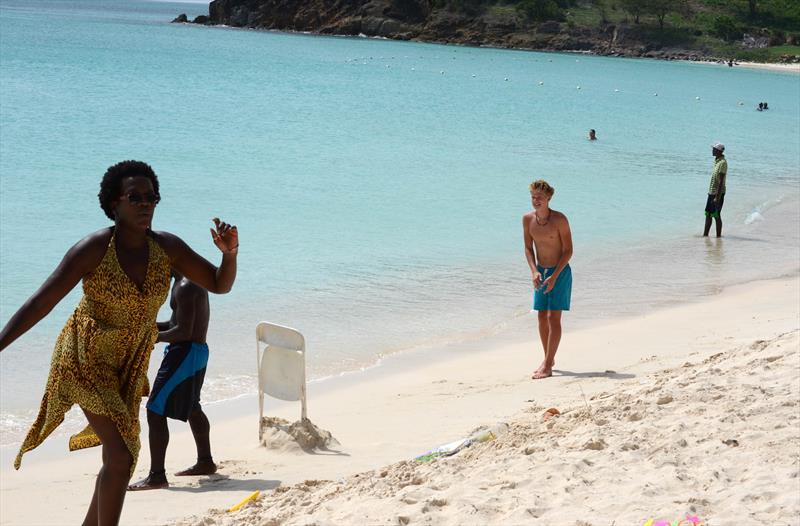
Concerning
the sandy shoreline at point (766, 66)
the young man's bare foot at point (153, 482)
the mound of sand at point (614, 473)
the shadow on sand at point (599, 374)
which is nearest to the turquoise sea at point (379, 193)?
the shadow on sand at point (599, 374)

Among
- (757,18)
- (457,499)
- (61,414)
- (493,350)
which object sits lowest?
(493,350)

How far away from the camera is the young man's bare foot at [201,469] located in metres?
6.13

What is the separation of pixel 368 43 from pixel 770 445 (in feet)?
323

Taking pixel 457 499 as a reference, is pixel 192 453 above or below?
below

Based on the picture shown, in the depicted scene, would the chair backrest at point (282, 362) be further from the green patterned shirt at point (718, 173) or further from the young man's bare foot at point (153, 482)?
the green patterned shirt at point (718, 173)

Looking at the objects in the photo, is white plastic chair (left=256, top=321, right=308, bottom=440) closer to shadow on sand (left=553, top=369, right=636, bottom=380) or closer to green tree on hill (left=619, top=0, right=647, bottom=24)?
shadow on sand (left=553, top=369, right=636, bottom=380)

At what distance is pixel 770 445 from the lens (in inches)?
192

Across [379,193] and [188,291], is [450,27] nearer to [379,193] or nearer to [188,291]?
[379,193]

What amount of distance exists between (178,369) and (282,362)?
106cm

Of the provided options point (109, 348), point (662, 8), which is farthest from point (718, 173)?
point (662, 8)

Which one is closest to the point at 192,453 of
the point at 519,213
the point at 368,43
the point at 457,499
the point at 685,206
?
the point at 457,499

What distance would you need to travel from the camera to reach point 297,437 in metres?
6.64

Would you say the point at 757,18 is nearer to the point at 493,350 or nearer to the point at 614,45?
the point at 614,45

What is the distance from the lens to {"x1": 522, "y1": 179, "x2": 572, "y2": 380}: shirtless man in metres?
8.17
